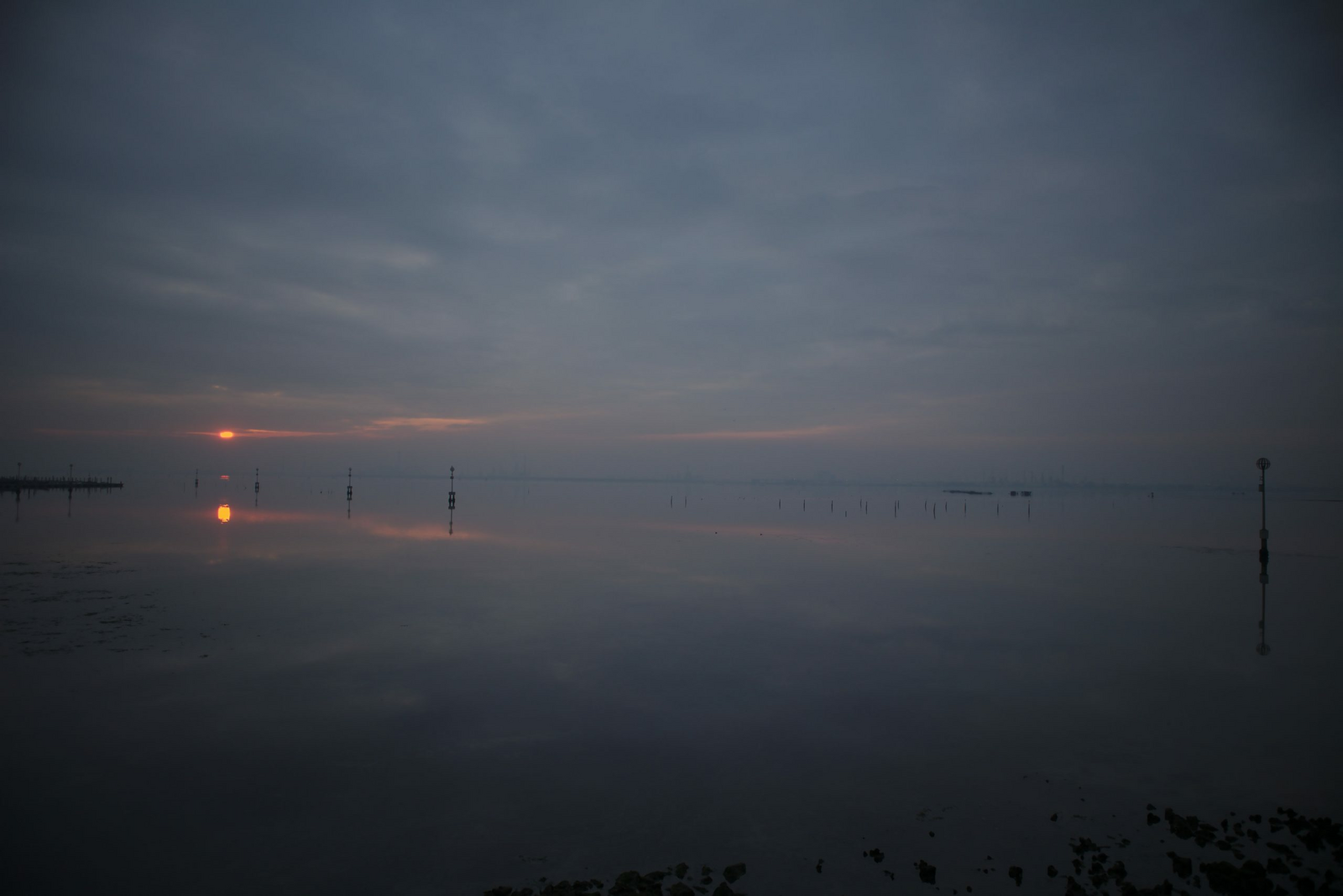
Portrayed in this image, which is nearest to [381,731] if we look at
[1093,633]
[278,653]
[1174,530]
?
[278,653]

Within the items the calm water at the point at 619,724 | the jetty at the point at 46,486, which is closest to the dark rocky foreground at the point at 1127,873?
the calm water at the point at 619,724

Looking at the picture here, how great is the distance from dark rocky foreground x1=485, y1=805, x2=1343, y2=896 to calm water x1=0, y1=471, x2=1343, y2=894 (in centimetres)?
14

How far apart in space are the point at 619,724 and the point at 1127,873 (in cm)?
688

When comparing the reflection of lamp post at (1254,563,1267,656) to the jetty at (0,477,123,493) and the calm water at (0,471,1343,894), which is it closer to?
the calm water at (0,471,1343,894)

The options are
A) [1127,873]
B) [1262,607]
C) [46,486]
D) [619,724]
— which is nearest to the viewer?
[1127,873]

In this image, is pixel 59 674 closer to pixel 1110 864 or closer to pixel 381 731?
pixel 381 731

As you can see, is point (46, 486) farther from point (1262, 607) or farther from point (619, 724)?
point (1262, 607)

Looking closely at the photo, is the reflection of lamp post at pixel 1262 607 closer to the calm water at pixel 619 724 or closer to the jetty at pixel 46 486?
the calm water at pixel 619 724

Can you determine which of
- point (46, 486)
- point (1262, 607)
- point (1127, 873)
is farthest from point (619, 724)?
point (46, 486)

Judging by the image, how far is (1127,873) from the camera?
23.3ft

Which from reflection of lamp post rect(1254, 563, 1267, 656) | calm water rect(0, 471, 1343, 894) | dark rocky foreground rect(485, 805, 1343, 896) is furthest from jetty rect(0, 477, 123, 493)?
reflection of lamp post rect(1254, 563, 1267, 656)

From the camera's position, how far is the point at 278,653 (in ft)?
48.2

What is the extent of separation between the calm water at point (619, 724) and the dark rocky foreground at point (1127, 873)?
0.14 metres

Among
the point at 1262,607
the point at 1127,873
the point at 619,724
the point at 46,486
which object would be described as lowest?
the point at 46,486
